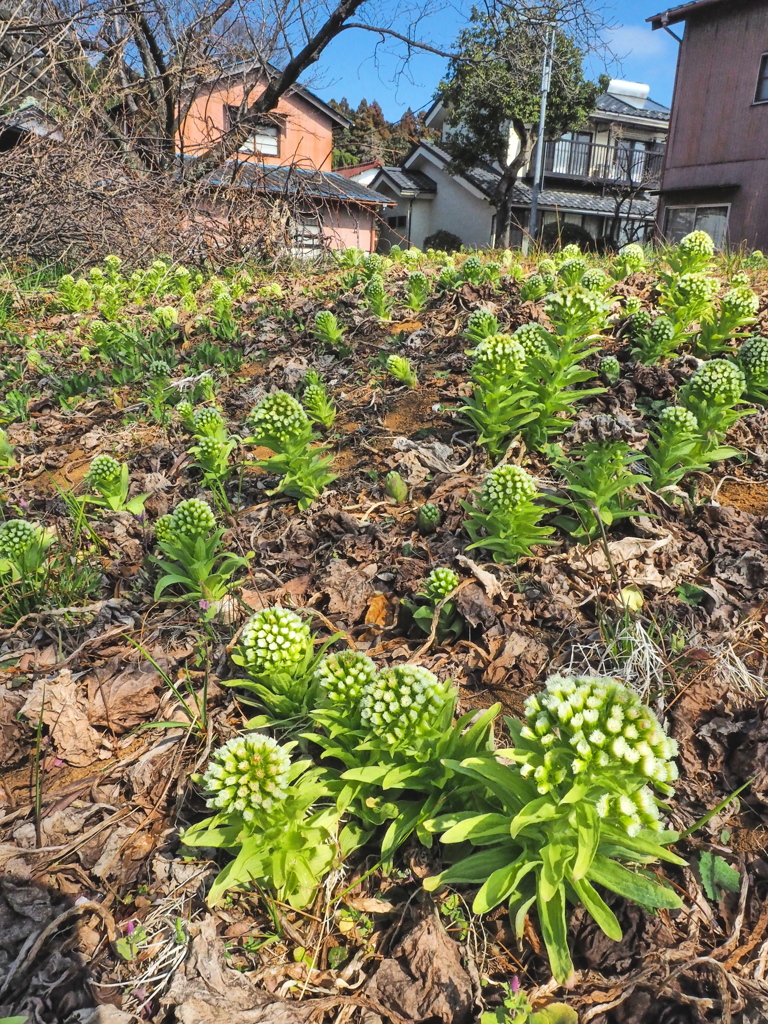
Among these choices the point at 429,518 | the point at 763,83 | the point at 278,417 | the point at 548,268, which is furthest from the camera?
the point at 763,83

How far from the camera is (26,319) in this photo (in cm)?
1016

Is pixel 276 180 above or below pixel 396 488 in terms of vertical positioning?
above

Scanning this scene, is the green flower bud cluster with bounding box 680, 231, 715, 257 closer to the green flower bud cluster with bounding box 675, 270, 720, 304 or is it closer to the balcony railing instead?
the green flower bud cluster with bounding box 675, 270, 720, 304

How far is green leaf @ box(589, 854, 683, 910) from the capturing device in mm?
1716

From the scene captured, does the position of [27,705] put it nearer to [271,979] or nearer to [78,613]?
[78,613]

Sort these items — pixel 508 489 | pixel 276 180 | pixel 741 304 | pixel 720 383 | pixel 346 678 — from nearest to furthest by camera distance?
pixel 346 678 → pixel 508 489 → pixel 720 383 → pixel 741 304 → pixel 276 180

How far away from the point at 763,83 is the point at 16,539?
26.2 m

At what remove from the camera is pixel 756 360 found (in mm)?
4082

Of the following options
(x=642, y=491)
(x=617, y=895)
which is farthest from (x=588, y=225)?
(x=617, y=895)

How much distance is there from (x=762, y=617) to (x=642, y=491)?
1.11 m

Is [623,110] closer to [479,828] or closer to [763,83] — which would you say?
[763,83]

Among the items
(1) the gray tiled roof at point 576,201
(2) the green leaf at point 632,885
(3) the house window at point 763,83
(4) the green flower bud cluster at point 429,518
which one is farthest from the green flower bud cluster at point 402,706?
(1) the gray tiled roof at point 576,201

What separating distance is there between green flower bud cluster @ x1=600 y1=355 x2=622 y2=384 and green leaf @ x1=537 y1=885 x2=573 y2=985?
3.68 meters

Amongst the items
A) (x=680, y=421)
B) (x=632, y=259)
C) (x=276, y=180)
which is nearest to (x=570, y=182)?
(x=276, y=180)
